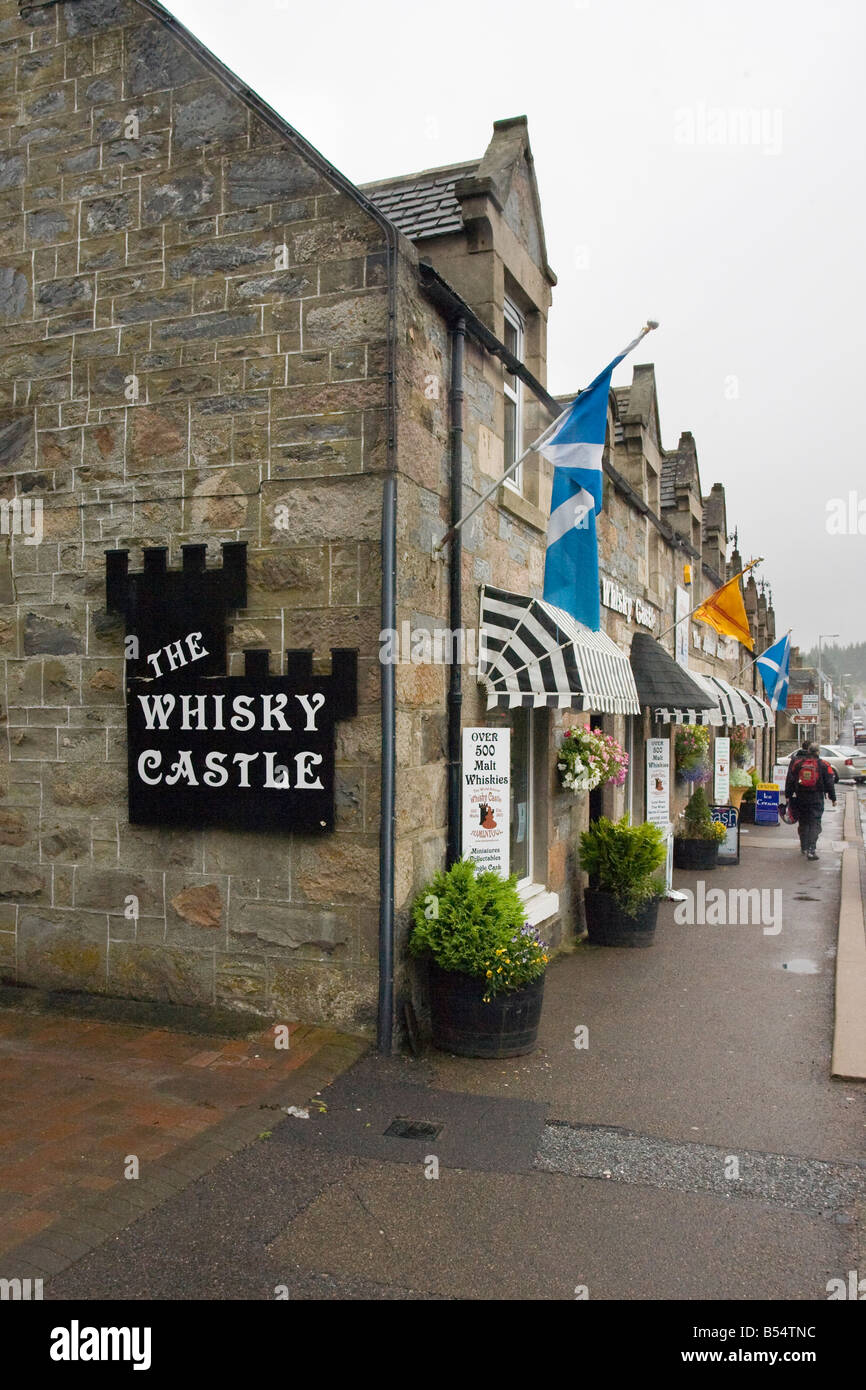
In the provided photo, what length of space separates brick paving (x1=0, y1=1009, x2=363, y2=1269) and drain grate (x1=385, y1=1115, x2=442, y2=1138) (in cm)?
57

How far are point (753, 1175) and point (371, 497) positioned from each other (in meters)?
4.30

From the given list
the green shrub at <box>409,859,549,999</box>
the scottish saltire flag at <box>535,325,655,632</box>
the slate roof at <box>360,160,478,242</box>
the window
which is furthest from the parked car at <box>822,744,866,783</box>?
the green shrub at <box>409,859,549,999</box>

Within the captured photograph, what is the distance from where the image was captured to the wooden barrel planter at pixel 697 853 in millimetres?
15828

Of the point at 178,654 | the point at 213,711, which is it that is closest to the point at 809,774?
the point at 213,711

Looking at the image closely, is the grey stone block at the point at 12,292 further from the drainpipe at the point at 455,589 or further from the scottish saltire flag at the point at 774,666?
the scottish saltire flag at the point at 774,666

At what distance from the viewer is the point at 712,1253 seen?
13.5 feet

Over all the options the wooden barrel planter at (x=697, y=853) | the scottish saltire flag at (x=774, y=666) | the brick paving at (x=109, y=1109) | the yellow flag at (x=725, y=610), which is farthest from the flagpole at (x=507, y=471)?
the scottish saltire flag at (x=774, y=666)

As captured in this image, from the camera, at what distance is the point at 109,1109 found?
5.33m

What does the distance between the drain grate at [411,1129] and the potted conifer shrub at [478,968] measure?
1088 mm

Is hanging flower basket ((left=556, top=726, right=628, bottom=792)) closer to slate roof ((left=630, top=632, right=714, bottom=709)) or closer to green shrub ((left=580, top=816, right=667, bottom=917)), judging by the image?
green shrub ((left=580, top=816, right=667, bottom=917))

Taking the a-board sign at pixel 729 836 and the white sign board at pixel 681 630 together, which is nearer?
the a-board sign at pixel 729 836

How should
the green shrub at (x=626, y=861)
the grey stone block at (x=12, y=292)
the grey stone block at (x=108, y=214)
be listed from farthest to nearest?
the green shrub at (x=626, y=861), the grey stone block at (x=12, y=292), the grey stone block at (x=108, y=214)

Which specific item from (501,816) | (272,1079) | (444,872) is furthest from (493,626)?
(272,1079)

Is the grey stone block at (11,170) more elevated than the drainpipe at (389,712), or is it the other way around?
the grey stone block at (11,170)
